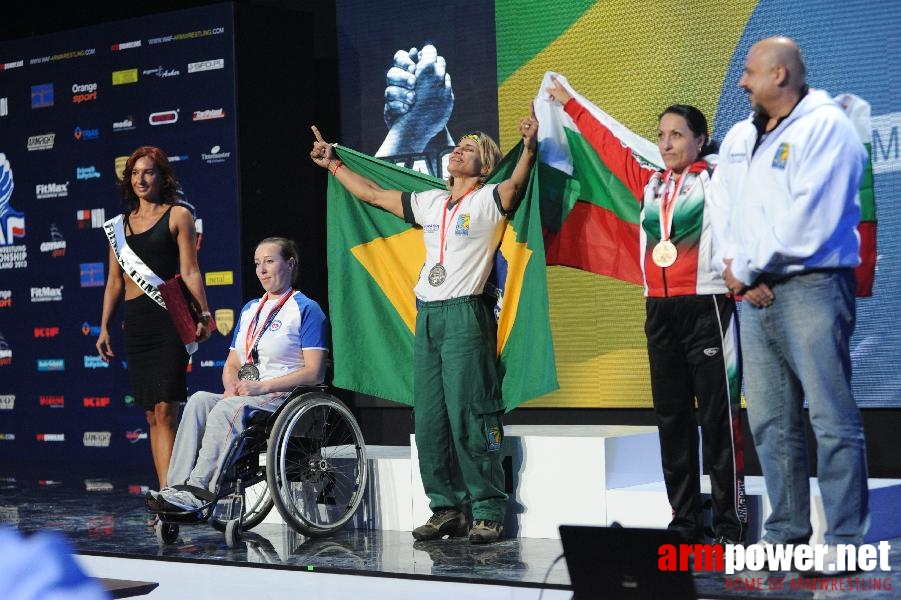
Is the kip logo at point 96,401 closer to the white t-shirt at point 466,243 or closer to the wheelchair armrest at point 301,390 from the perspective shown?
the wheelchair armrest at point 301,390

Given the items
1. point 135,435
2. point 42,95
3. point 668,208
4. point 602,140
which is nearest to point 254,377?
point 602,140

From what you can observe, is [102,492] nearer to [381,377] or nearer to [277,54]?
[381,377]

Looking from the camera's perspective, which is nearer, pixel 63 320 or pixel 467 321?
pixel 467 321

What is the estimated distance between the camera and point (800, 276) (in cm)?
317

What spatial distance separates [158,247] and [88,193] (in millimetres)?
3195

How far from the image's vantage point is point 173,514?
4109 millimetres

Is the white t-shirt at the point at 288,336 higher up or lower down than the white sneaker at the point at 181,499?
higher up

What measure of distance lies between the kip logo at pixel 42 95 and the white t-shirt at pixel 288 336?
418 cm

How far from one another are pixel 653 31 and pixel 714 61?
0.36 meters

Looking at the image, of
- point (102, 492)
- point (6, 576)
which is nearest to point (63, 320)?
point (102, 492)

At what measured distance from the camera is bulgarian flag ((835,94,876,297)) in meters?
3.27

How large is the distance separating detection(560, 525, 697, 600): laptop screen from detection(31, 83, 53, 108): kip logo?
6.89 m

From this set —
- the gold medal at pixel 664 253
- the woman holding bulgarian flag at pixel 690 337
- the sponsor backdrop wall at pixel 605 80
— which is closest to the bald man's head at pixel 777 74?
the woman holding bulgarian flag at pixel 690 337

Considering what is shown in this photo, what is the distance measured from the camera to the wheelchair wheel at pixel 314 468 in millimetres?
4086
